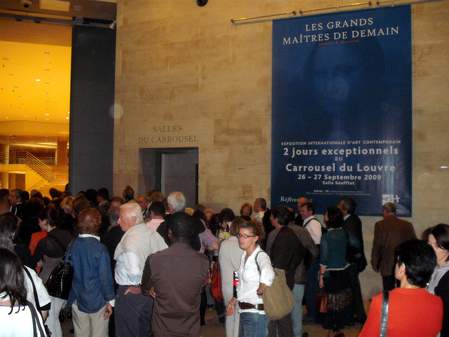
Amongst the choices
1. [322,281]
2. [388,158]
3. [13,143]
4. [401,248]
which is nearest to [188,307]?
[401,248]

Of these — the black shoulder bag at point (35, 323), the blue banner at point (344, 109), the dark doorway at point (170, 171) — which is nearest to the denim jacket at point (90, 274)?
the black shoulder bag at point (35, 323)

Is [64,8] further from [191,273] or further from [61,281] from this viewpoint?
[191,273]

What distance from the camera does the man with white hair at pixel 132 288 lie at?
15.8 feet

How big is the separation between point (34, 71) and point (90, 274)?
1736 cm

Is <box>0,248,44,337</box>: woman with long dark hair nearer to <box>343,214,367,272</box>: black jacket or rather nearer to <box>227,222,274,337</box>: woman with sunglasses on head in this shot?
<box>227,222,274,337</box>: woman with sunglasses on head

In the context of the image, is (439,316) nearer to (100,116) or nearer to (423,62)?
(423,62)

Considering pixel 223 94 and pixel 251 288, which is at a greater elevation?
pixel 223 94

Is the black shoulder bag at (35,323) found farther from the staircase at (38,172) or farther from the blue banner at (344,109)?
the staircase at (38,172)

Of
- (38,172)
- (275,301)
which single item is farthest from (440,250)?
(38,172)

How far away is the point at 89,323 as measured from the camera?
4.88 meters

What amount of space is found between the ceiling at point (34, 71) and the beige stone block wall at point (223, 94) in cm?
371

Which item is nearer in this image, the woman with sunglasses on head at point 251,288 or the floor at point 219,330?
the woman with sunglasses on head at point 251,288

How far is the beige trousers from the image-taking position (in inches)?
191

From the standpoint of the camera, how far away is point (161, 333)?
3877 millimetres
